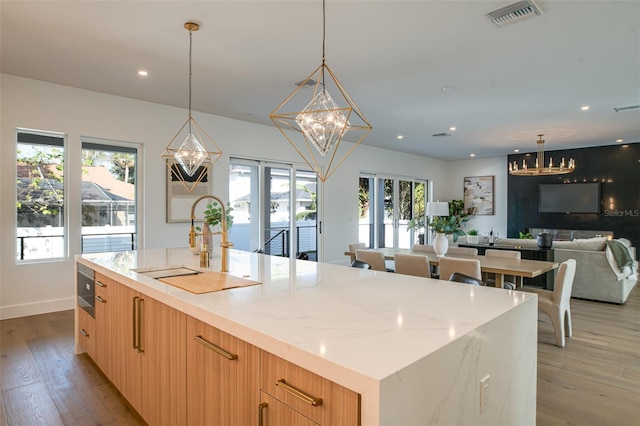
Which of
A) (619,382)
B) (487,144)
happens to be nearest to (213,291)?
(619,382)

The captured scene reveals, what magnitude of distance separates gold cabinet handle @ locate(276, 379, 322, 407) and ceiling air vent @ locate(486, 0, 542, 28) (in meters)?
2.92

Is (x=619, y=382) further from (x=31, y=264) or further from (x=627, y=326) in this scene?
(x=31, y=264)

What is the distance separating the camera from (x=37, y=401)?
8.11 ft

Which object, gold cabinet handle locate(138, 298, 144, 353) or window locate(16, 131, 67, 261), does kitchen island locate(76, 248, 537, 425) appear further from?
window locate(16, 131, 67, 261)

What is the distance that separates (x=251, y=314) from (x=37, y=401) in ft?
6.79

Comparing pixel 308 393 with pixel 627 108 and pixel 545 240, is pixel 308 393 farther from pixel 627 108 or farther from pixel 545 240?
pixel 627 108

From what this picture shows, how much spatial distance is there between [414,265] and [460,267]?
0.57 metres

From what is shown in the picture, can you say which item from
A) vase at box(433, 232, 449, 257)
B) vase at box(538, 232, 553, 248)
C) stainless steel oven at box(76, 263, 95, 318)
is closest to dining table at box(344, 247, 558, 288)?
vase at box(433, 232, 449, 257)

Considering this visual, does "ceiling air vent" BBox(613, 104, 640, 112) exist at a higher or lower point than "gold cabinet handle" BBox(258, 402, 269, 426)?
higher

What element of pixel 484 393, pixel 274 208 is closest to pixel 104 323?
pixel 484 393

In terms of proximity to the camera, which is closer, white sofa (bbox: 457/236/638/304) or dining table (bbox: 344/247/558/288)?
dining table (bbox: 344/247/558/288)

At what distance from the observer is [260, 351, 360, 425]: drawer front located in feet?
3.12

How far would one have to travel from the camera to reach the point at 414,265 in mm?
4113

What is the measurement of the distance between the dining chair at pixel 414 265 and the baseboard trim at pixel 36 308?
3573 millimetres
